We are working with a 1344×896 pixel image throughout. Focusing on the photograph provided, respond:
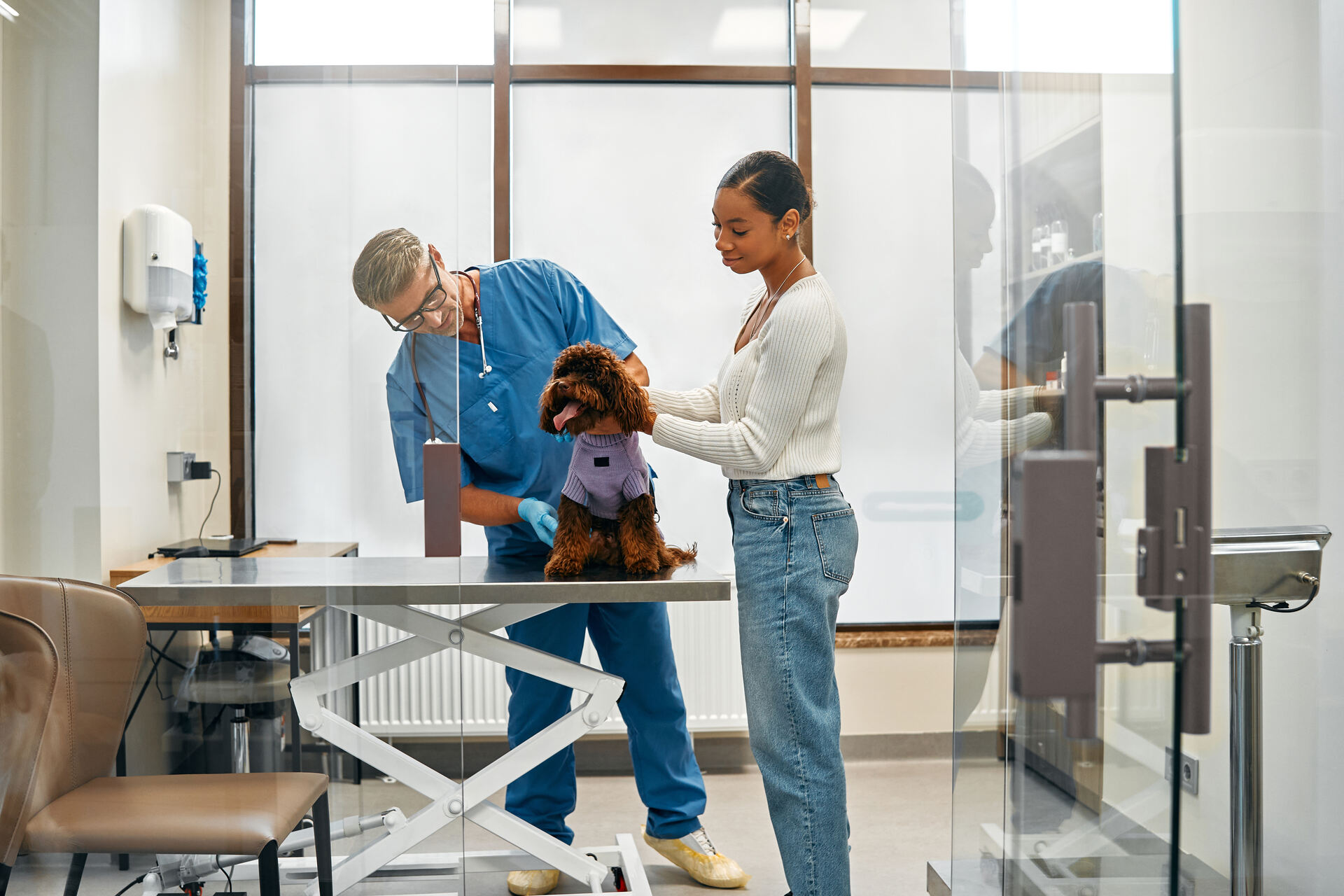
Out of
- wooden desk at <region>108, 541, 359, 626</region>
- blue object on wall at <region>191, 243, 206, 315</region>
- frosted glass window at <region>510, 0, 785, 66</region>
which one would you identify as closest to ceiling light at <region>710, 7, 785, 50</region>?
frosted glass window at <region>510, 0, 785, 66</region>

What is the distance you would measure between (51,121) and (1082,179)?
1.14 m

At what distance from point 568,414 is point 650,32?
198 centimetres

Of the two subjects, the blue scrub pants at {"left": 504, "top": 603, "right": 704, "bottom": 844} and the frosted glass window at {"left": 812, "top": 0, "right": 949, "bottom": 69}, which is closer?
the blue scrub pants at {"left": 504, "top": 603, "right": 704, "bottom": 844}

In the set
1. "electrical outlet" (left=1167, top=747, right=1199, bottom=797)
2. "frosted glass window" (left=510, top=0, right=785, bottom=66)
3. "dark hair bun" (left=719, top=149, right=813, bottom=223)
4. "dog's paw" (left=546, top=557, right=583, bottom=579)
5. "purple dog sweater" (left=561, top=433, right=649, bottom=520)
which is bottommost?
"electrical outlet" (left=1167, top=747, right=1199, bottom=797)

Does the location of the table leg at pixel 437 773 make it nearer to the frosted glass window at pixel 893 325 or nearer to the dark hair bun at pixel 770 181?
the dark hair bun at pixel 770 181

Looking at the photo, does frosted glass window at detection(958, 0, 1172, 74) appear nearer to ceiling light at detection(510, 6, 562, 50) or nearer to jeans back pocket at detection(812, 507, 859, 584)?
jeans back pocket at detection(812, 507, 859, 584)

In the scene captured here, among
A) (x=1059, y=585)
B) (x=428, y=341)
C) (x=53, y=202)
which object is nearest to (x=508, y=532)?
(x=428, y=341)

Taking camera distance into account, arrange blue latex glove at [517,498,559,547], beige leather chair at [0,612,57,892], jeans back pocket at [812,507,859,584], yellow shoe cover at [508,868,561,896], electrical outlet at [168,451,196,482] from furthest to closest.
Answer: yellow shoe cover at [508,868,561,896] < blue latex glove at [517,498,559,547] < jeans back pocket at [812,507,859,584] < electrical outlet at [168,451,196,482] < beige leather chair at [0,612,57,892]

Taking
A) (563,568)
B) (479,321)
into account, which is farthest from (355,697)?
(479,321)

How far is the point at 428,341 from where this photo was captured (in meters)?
1.36

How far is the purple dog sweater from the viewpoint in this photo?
1645mm

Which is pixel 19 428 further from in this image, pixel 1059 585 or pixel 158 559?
pixel 1059 585

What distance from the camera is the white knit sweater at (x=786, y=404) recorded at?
155 centimetres

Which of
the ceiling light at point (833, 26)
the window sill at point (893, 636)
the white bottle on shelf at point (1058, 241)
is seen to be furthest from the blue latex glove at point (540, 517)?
the ceiling light at point (833, 26)
